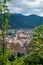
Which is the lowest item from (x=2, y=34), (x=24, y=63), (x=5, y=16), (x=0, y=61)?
(x=24, y=63)

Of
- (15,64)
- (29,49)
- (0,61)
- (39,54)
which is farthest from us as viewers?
(29,49)

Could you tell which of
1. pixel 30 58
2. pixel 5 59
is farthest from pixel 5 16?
pixel 30 58

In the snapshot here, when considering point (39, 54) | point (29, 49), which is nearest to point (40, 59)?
point (39, 54)

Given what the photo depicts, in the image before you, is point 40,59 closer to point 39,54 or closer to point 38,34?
point 39,54

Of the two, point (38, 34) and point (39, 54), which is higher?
point (38, 34)

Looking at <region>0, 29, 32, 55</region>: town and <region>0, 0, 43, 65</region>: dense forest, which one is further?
<region>0, 29, 32, 55</region>: town

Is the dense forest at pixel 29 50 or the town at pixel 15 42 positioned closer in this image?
the dense forest at pixel 29 50

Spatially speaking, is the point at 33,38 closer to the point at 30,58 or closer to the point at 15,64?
the point at 30,58

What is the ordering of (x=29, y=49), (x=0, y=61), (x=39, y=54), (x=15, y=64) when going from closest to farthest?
(x=0, y=61) < (x=15, y=64) < (x=39, y=54) < (x=29, y=49)

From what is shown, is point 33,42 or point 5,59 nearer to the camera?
point 5,59

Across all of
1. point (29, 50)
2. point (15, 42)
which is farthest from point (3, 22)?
point (15, 42)
